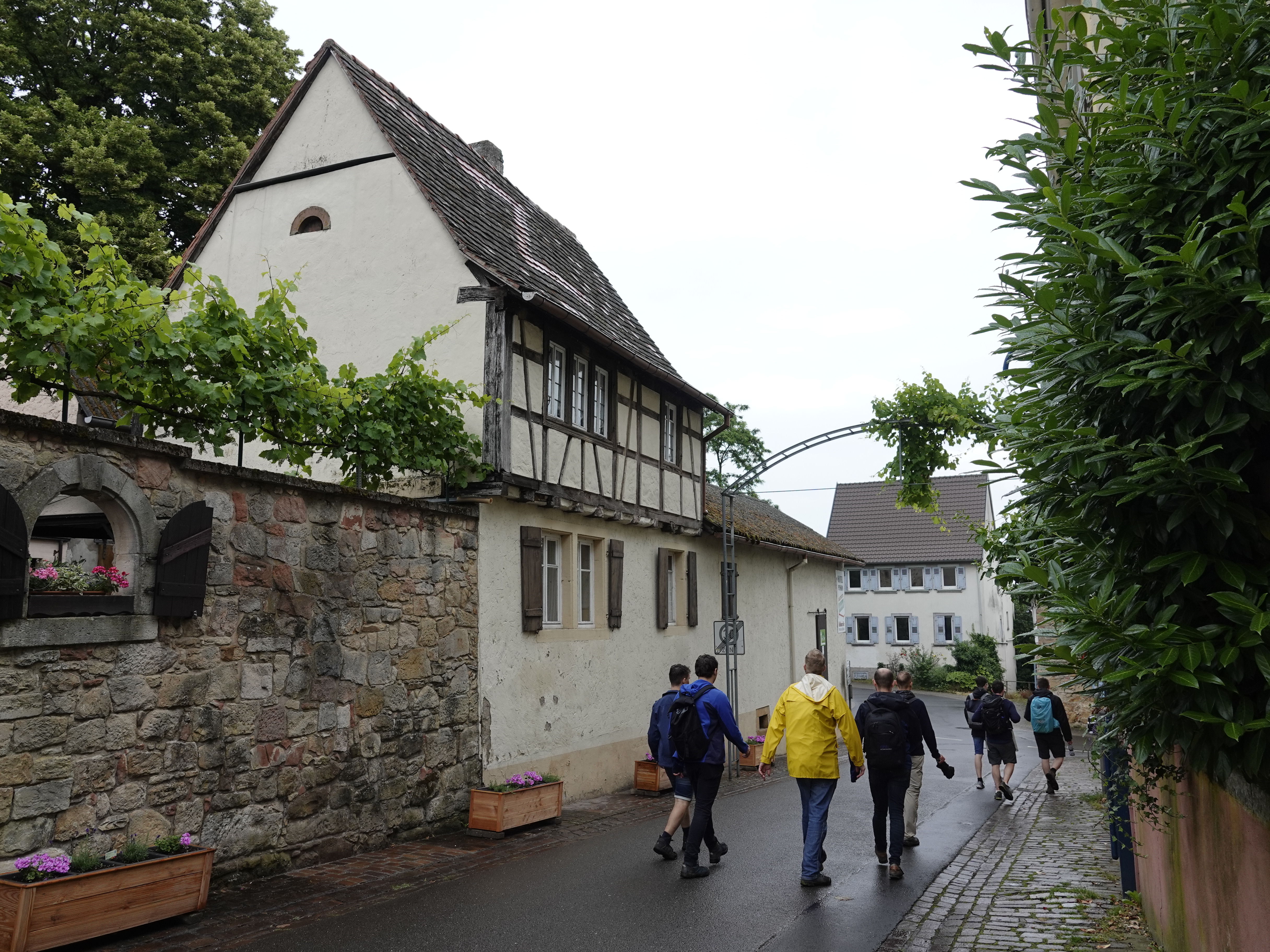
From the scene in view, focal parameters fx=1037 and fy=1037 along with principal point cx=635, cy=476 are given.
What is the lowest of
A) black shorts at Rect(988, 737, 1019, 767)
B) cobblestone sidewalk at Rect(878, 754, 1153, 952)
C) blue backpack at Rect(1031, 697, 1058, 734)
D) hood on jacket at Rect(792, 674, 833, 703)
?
cobblestone sidewalk at Rect(878, 754, 1153, 952)

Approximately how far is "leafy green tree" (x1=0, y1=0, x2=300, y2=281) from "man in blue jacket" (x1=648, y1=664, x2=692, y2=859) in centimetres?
1430

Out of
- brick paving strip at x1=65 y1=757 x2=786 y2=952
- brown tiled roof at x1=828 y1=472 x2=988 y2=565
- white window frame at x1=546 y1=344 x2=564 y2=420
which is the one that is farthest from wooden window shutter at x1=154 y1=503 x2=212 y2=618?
brown tiled roof at x1=828 y1=472 x2=988 y2=565

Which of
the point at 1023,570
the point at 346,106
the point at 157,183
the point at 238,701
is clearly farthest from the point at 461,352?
the point at 157,183

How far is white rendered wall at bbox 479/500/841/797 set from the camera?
11852 millimetres

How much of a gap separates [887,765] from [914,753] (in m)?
1.17

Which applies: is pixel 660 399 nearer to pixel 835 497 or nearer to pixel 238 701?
pixel 238 701

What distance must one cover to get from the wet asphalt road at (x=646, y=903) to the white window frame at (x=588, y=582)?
3.78 metres

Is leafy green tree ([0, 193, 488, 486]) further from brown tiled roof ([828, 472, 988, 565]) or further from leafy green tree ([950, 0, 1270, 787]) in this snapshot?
brown tiled roof ([828, 472, 988, 565])

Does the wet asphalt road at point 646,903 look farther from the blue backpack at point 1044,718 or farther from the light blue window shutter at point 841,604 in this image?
the light blue window shutter at point 841,604

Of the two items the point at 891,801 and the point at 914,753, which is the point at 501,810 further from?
the point at 914,753

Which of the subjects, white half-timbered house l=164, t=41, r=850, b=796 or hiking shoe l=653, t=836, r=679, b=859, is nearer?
hiking shoe l=653, t=836, r=679, b=859

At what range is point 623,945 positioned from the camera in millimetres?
6500

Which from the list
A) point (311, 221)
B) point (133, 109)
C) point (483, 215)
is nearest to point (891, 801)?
point (483, 215)

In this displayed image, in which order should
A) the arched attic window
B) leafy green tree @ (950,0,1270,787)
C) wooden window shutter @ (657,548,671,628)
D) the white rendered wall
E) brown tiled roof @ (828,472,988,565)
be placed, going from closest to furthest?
leafy green tree @ (950,0,1270,787) → the white rendered wall → the arched attic window → wooden window shutter @ (657,548,671,628) → brown tiled roof @ (828,472,988,565)
